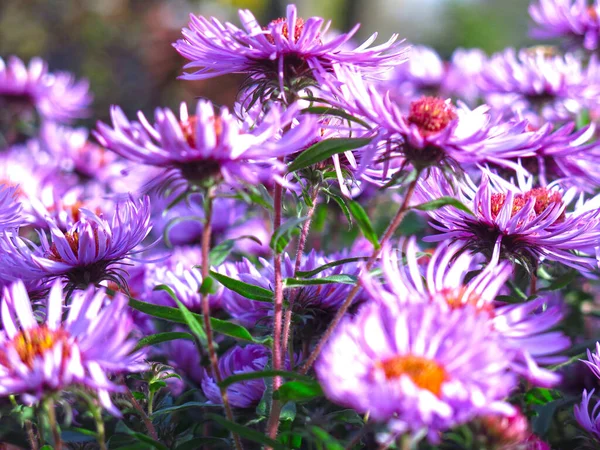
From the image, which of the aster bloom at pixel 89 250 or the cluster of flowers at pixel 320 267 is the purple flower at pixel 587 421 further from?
the aster bloom at pixel 89 250

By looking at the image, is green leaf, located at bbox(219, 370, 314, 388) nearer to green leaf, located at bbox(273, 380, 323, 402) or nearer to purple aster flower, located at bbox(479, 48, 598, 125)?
green leaf, located at bbox(273, 380, 323, 402)

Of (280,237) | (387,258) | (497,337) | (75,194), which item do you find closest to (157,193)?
(280,237)

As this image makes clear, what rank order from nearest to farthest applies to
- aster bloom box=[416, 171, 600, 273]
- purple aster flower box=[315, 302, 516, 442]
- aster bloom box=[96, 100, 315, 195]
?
purple aster flower box=[315, 302, 516, 442] → aster bloom box=[96, 100, 315, 195] → aster bloom box=[416, 171, 600, 273]

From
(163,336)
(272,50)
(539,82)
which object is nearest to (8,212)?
(163,336)

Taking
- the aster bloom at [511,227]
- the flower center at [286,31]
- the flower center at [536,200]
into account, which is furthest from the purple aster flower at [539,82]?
the flower center at [286,31]

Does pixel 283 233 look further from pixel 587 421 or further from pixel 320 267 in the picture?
pixel 587 421

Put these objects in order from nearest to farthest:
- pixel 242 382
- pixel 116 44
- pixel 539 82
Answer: pixel 242 382
pixel 539 82
pixel 116 44

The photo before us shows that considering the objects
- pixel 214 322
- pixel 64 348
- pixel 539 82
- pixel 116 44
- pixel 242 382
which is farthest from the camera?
pixel 116 44

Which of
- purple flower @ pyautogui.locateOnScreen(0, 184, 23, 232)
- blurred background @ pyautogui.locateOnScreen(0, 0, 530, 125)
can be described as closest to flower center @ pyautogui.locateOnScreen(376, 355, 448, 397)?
purple flower @ pyautogui.locateOnScreen(0, 184, 23, 232)
